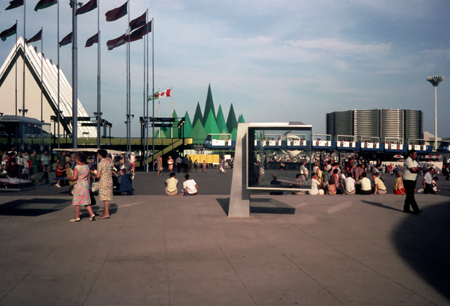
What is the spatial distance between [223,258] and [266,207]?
19.0 ft

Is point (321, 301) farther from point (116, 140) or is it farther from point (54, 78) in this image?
point (54, 78)

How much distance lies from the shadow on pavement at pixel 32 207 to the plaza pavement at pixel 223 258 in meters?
0.10

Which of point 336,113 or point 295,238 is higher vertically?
point 336,113

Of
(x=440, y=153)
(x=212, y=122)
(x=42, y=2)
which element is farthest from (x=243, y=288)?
(x=212, y=122)

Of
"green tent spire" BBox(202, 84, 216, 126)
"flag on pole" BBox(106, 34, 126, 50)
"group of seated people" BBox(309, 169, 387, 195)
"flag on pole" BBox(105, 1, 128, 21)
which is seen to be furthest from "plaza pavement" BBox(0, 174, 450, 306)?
"green tent spire" BBox(202, 84, 216, 126)

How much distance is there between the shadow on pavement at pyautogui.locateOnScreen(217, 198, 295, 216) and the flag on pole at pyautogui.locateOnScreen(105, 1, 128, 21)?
1386 cm

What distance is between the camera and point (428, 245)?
685cm

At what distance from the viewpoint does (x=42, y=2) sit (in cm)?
2016

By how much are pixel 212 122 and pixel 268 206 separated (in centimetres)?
9789

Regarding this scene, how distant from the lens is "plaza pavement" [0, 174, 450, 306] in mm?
4297

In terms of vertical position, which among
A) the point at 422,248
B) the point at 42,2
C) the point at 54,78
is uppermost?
the point at 54,78

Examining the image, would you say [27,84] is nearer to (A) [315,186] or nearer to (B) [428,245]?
(A) [315,186]

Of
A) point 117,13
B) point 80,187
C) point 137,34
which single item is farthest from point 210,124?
point 80,187

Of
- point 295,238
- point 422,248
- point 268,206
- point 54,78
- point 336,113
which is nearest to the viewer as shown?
point 422,248
